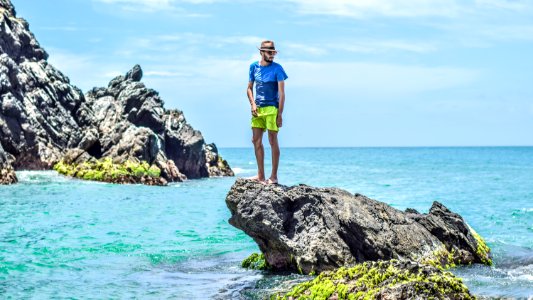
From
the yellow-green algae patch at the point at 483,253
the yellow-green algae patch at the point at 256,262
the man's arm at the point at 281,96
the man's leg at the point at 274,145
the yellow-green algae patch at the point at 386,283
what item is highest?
the man's arm at the point at 281,96

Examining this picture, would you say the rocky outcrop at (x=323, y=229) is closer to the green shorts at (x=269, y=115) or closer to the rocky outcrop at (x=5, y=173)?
the green shorts at (x=269, y=115)

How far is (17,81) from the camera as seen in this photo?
5497 cm

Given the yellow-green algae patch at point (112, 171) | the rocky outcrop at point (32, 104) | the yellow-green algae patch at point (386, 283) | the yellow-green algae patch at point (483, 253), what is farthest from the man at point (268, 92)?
the rocky outcrop at point (32, 104)

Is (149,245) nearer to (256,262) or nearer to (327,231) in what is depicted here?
(256,262)

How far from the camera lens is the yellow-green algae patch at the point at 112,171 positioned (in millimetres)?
50875

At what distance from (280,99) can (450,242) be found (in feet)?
17.9

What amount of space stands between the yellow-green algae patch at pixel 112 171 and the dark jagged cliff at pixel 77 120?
94cm

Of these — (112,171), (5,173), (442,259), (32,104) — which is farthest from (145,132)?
(442,259)

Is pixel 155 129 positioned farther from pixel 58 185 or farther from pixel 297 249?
pixel 297 249

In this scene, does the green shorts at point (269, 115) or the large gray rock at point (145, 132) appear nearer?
the green shorts at point (269, 115)

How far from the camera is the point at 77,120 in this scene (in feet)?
198

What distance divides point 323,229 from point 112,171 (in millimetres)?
39729

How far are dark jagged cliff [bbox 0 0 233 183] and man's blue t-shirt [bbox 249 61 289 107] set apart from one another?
39.5 m

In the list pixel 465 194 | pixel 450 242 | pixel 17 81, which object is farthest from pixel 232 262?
pixel 17 81
